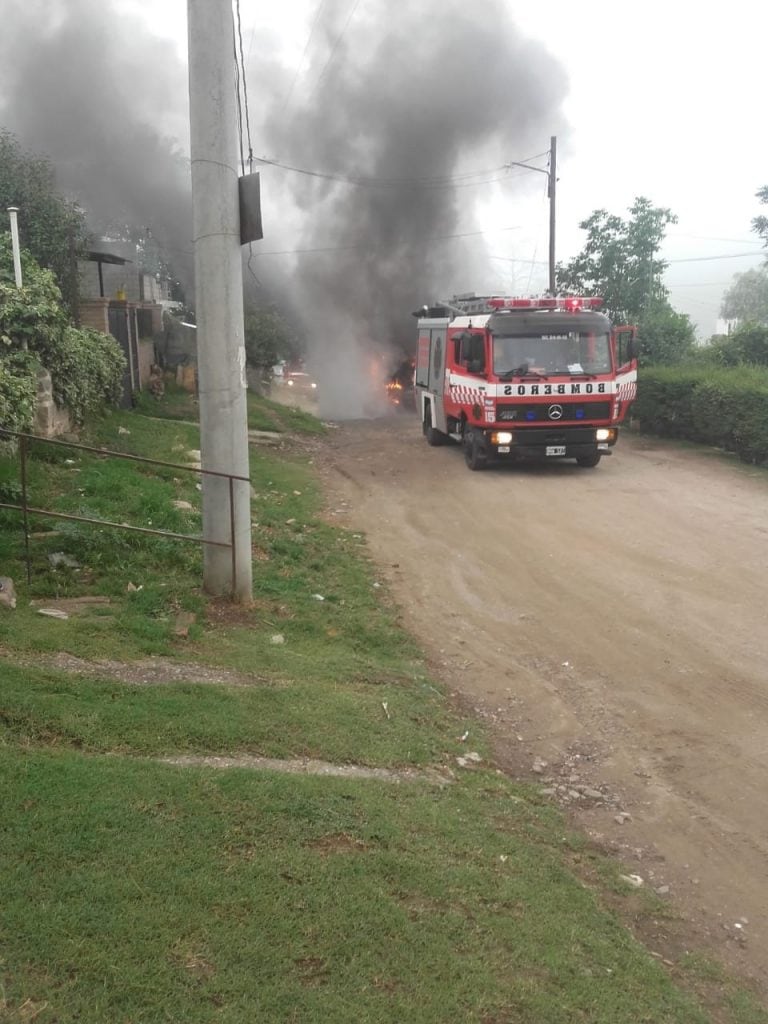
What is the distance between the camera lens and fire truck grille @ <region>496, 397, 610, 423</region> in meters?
12.6

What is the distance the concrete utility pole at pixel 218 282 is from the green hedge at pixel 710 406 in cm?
1018

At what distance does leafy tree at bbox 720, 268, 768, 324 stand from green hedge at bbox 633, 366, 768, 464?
149 ft

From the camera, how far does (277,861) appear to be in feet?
9.71

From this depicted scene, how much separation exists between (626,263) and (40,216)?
45.7ft

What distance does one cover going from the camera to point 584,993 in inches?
104

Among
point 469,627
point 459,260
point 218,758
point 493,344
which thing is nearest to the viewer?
point 218,758

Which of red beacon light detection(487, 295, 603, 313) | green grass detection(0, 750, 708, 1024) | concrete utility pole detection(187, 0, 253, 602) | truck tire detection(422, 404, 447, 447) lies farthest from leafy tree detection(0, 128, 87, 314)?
green grass detection(0, 750, 708, 1024)

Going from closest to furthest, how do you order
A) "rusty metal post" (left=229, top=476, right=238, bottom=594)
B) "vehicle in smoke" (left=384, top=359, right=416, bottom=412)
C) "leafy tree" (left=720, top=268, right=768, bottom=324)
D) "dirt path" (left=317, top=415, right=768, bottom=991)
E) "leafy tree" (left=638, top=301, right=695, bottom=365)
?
1. "dirt path" (left=317, top=415, right=768, bottom=991)
2. "rusty metal post" (left=229, top=476, right=238, bottom=594)
3. "leafy tree" (left=638, top=301, right=695, bottom=365)
4. "vehicle in smoke" (left=384, top=359, right=416, bottom=412)
5. "leafy tree" (left=720, top=268, right=768, bottom=324)

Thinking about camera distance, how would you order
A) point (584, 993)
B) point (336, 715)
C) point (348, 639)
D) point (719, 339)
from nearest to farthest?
point (584, 993) → point (336, 715) → point (348, 639) → point (719, 339)

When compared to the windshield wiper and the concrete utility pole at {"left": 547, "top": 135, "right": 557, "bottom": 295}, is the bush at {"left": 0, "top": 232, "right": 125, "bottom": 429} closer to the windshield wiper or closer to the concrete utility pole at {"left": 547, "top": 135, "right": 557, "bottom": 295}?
the windshield wiper

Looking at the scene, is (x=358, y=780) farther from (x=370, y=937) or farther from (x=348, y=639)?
(x=348, y=639)

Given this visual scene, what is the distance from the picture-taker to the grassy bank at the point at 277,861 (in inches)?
94.1

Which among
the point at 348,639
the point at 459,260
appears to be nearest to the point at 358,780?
the point at 348,639

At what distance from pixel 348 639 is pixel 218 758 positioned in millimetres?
2315
